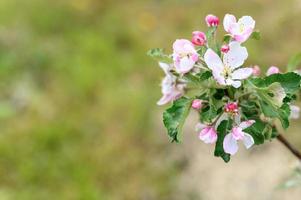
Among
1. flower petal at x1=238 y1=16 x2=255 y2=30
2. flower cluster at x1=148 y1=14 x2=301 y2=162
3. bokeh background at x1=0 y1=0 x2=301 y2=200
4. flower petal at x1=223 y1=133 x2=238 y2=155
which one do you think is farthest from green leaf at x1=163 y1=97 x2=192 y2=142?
bokeh background at x1=0 y1=0 x2=301 y2=200

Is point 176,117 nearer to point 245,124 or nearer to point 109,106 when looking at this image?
point 245,124

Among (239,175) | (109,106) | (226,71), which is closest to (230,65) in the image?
(226,71)

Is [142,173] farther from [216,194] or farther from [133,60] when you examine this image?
[133,60]

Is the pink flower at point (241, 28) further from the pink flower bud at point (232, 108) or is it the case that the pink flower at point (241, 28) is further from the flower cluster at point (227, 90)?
the pink flower bud at point (232, 108)

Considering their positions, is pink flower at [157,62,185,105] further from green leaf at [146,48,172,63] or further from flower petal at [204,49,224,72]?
flower petal at [204,49,224,72]

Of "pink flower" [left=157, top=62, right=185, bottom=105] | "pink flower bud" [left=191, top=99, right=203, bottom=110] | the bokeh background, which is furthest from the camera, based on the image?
the bokeh background

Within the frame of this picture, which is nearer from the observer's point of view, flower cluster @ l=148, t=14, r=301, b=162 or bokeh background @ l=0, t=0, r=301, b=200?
flower cluster @ l=148, t=14, r=301, b=162

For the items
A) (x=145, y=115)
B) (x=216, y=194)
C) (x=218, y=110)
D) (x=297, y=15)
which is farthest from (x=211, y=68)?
(x=297, y=15)
